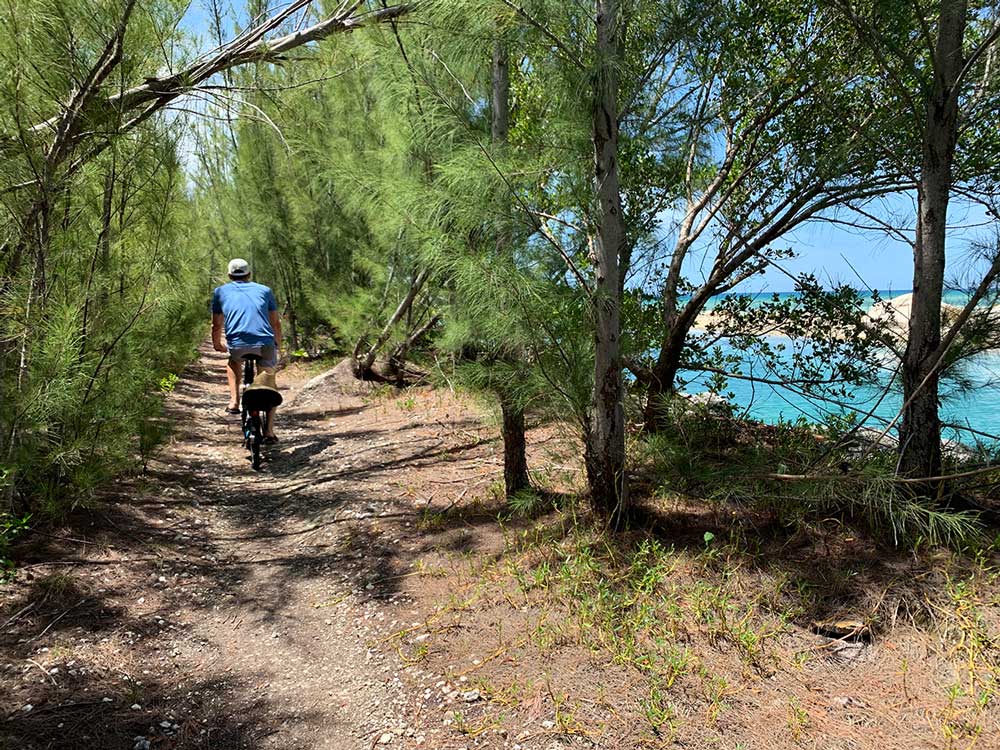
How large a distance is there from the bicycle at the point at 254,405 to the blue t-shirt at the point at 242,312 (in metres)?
0.15

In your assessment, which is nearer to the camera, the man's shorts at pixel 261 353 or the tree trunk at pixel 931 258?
the tree trunk at pixel 931 258

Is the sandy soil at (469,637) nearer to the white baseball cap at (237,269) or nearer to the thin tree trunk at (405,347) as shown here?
the white baseball cap at (237,269)

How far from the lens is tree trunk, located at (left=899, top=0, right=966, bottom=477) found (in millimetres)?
3184

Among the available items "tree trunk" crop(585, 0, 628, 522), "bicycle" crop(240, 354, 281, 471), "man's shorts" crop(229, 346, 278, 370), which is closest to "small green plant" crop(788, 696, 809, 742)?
"tree trunk" crop(585, 0, 628, 522)

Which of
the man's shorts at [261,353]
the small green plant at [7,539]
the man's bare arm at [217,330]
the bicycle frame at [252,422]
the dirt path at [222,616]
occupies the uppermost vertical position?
the man's bare arm at [217,330]

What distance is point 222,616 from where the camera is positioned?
3264 millimetres

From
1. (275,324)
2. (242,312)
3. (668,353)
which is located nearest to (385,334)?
(275,324)

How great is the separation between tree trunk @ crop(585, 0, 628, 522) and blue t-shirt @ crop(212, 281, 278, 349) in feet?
10.5

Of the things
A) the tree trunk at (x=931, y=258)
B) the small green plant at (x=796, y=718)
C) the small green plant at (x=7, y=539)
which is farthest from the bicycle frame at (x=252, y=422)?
the tree trunk at (x=931, y=258)

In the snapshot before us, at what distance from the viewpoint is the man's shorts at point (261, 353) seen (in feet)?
17.6

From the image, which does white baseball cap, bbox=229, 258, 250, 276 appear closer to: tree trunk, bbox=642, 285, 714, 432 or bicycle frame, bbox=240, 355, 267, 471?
bicycle frame, bbox=240, 355, 267, 471

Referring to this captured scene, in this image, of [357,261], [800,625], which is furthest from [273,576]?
[357,261]

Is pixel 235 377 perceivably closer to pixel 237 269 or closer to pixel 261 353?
pixel 261 353

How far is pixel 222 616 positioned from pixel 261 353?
269 cm
